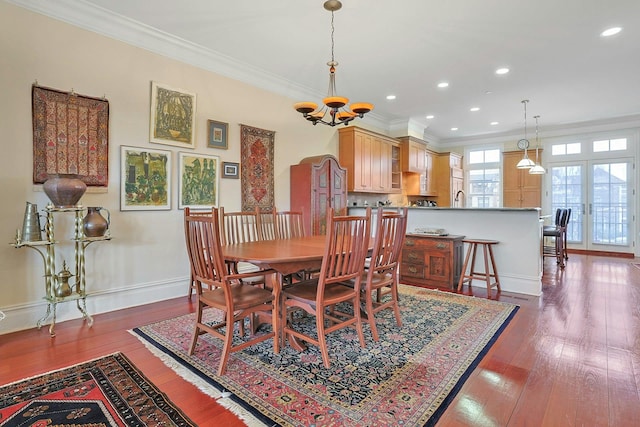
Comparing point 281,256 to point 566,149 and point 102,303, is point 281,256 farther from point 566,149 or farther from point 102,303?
point 566,149

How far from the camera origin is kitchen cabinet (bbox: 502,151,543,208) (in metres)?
7.82

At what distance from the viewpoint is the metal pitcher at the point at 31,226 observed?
2604mm

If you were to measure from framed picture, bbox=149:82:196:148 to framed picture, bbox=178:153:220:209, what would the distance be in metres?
0.19

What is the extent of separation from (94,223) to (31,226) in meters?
0.42

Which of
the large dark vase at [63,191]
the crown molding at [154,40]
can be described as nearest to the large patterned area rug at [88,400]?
the large dark vase at [63,191]

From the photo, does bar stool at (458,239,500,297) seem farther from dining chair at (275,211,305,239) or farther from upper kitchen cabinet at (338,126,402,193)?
upper kitchen cabinet at (338,126,402,193)

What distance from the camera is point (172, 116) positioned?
363 centimetres

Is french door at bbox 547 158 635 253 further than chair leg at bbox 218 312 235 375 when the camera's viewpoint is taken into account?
Yes

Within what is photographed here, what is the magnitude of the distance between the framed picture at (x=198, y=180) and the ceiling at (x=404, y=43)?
1.13m

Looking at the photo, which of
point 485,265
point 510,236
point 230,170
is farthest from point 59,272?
point 510,236

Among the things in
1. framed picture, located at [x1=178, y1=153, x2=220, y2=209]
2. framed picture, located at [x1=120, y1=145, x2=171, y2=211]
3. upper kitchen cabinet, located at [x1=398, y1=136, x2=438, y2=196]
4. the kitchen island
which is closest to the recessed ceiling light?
the kitchen island

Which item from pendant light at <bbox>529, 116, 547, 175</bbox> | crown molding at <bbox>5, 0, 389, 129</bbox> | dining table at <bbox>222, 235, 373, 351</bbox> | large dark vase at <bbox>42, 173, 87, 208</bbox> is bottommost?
dining table at <bbox>222, 235, 373, 351</bbox>

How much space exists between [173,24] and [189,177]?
1560 millimetres

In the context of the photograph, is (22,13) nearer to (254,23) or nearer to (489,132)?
(254,23)
